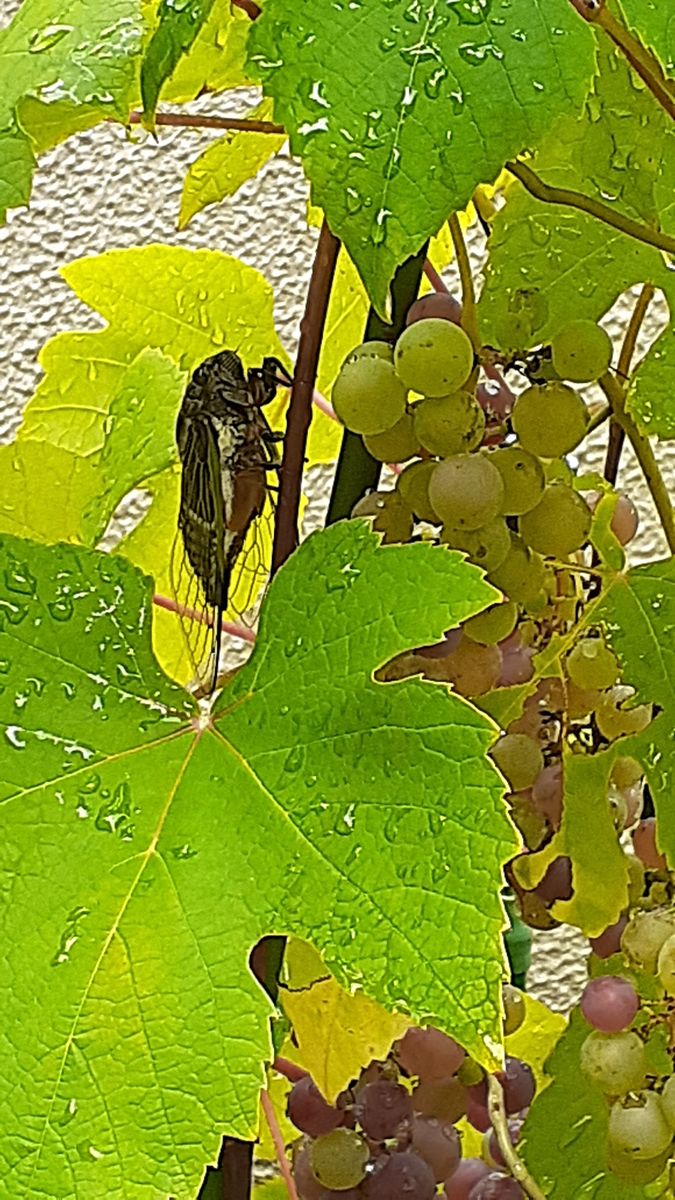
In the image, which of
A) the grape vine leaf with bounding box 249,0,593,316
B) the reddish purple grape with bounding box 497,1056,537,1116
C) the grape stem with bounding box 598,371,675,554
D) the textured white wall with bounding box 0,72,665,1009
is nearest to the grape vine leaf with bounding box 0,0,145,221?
the grape vine leaf with bounding box 249,0,593,316

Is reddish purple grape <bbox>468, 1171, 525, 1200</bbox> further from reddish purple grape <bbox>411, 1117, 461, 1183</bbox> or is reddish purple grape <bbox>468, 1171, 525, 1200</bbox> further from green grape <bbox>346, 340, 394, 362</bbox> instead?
green grape <bbox>346, 340, 394, 362</bbox>

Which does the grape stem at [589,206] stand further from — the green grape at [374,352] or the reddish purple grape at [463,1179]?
the reddish purple grape at [463,1179]

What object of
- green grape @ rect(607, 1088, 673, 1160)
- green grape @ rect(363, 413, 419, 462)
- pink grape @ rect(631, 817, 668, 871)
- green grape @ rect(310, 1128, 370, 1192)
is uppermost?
green grape @ rect(363, 413, 419, 462)

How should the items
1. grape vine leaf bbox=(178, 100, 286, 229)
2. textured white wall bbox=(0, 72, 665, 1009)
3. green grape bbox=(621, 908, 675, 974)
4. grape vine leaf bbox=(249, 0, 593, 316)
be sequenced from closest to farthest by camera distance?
1. grape vine leaf bbox=(249, 0, 593, 316)
2. green grape bbox=(621, 908, 675, 974)
3. grape vine leaf bbox=(178, 100, 286, 229)
4. textured white wall bbox=(0, 72, 665, 1009)

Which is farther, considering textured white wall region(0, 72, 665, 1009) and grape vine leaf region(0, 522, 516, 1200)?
textured white wall region(0, 72, 665, 1009)

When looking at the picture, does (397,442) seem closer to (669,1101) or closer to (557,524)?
(557,524)

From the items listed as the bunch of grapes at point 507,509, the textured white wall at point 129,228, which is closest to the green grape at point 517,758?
the bunch of grapes at point 507,509

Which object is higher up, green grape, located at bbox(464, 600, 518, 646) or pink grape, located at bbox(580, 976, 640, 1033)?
green grape, located at bbox(464, 600, 518, 646)
